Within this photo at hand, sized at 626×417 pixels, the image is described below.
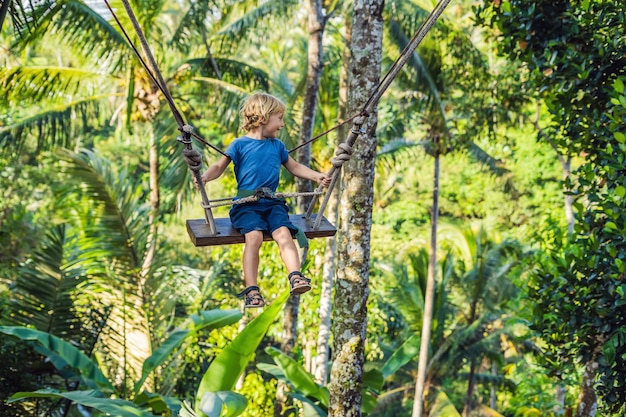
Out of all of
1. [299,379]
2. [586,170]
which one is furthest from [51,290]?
[586,170]

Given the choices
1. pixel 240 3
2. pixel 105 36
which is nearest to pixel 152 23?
pixel 105 36

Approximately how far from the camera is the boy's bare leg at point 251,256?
150 inches

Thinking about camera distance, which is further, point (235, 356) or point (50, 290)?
point (50, 290)

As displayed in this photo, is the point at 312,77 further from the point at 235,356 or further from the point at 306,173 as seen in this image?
the point at 306,173

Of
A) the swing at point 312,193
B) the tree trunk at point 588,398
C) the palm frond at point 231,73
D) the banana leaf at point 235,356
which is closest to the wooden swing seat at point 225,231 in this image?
the swing at point 312,193

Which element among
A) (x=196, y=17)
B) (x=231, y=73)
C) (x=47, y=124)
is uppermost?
(x=196, y=17)

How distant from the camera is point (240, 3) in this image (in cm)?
1071

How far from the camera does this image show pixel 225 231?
3965 mm

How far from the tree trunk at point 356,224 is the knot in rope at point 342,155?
1.28m

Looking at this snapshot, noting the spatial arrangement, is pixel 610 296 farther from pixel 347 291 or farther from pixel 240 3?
pixel 240 3

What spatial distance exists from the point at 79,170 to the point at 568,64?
4703 millimetres

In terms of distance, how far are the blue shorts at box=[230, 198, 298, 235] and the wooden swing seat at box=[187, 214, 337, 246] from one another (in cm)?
5

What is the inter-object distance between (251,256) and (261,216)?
25cm

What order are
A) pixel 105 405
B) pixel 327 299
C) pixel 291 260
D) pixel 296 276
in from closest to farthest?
pixel 296 276
pixel 291 260
pixel 105 405
pixel 327 299
